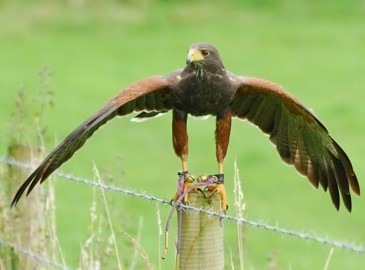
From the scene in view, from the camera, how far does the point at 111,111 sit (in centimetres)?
587

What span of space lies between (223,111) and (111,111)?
0.81m

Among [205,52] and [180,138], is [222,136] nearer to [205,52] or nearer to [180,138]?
[180,138]

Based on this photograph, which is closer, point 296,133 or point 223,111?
point 223,111

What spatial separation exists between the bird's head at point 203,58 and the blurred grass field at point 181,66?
2.89 ft

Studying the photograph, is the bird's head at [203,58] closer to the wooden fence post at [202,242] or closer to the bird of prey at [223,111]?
the bird of prey at [223,111]

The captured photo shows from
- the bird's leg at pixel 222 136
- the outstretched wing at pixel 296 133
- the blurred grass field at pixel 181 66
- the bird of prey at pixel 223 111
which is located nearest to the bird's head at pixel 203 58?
the bird of prey at pixel 223 111

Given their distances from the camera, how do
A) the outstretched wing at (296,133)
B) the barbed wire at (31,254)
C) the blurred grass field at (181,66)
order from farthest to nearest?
1. the blurred grass field at (181,66)
2. the barbed wire at (31,254)
3. the outstretched wing at (296,133)

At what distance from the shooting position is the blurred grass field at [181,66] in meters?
12.7

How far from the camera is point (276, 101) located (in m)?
6.72

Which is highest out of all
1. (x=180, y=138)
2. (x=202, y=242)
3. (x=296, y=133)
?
(x=296, y=133)

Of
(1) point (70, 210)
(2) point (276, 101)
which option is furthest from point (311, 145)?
(1) point (70, 210)

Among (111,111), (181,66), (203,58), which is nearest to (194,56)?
(203,58)

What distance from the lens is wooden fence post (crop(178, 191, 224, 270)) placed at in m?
4.99

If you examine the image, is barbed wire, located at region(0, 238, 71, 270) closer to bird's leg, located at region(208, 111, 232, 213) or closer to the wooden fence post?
bird's leg, located at region(208, 111, 232, 213)
